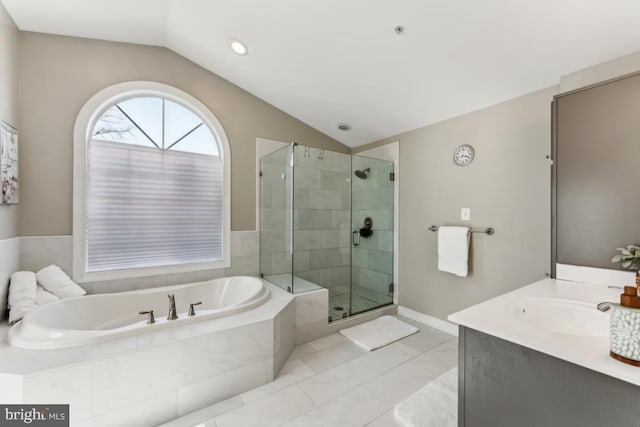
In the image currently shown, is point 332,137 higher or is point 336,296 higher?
point 332,137

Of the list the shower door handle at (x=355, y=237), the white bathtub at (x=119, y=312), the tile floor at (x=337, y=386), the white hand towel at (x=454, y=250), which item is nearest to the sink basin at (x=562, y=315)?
the tile floor at (x=337, y=386)

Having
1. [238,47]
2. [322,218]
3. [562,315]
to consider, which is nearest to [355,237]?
[322,218]

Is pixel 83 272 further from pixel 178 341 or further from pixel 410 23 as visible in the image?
pixel 410 23

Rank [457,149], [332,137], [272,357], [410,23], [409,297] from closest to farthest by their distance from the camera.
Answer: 1. [410,23]
2. [272,357]
3. [457,149]
4. [409,297]
5. [332,137]

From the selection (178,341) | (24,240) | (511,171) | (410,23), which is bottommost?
(178,341)

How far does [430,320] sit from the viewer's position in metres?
2.82

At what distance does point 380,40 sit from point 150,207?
8.04ft

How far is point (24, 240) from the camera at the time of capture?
2086 millimetres

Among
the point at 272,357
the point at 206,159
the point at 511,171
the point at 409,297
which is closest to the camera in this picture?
the point at 272,357

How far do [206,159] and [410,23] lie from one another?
218cm

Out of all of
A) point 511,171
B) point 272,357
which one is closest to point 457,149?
point 511,171

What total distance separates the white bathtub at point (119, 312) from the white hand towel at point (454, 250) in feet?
5.60

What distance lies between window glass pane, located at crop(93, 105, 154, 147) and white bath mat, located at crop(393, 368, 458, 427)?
9.77 feet

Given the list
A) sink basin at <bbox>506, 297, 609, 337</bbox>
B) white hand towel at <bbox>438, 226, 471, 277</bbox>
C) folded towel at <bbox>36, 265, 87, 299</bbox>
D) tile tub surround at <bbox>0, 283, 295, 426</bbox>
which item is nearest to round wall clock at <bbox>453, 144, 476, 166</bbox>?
white hand towel at <bbox>438, 226, 471, 277</bbox>
